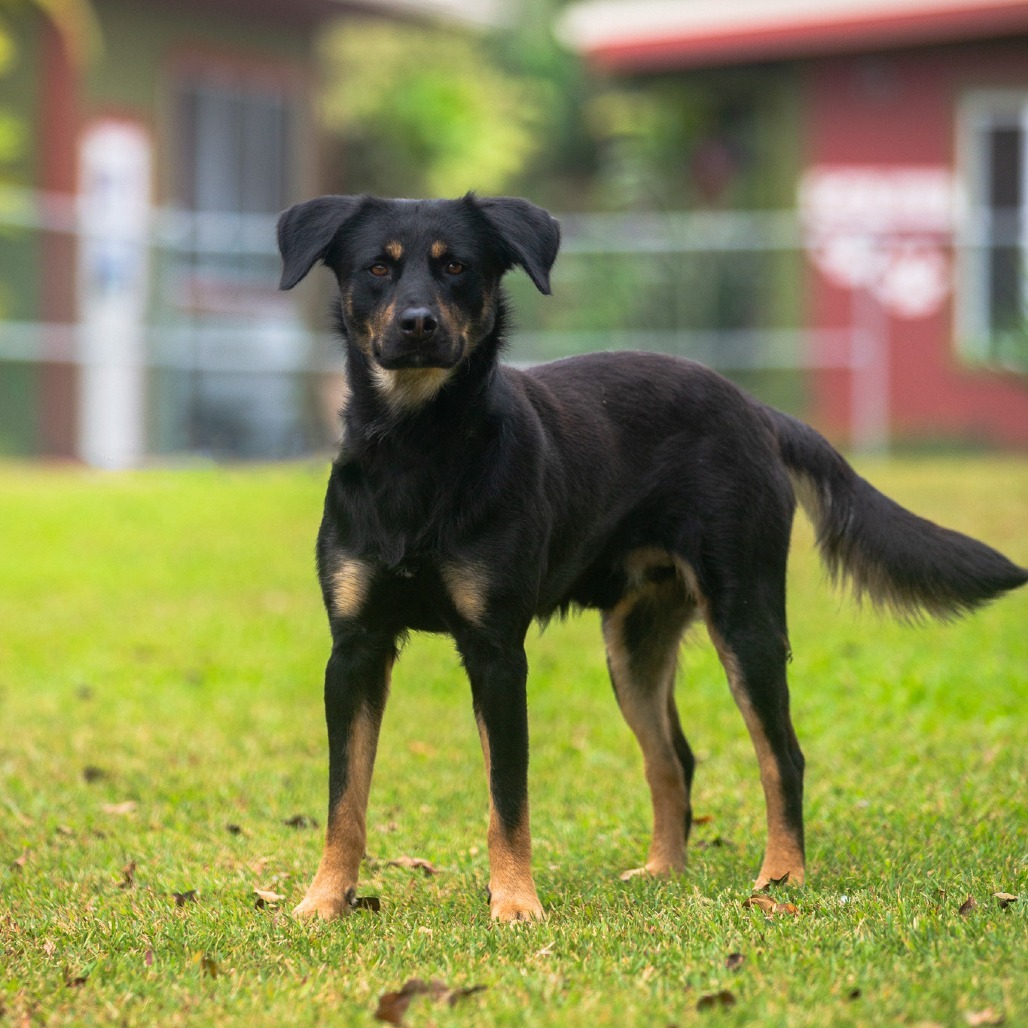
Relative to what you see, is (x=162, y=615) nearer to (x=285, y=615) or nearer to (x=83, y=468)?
(x=285, y=615)

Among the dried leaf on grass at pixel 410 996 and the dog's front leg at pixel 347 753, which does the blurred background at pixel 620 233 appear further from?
the dried leaf on grass at pixel 410 996

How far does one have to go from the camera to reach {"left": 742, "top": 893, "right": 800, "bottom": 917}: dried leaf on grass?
14.8 feet

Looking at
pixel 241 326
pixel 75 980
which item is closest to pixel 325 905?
pixel 75 980

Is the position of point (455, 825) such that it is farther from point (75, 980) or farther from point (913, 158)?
point (913, 158)

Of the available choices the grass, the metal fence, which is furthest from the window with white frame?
the grass

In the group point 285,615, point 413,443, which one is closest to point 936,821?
point 413,443

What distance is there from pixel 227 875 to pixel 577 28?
1622 cm

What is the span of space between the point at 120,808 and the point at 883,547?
2873 mm

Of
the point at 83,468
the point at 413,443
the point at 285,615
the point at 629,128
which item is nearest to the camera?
the point at 413,443

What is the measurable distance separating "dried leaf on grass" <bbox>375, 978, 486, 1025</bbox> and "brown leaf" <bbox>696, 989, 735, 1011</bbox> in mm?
492

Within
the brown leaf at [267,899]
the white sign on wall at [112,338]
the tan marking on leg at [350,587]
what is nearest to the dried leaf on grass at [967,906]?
the tan marking on leg at [350,587]

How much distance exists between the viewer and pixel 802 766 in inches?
206

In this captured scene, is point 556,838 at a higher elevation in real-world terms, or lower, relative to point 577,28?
lower

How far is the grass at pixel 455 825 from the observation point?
3.88 meters
